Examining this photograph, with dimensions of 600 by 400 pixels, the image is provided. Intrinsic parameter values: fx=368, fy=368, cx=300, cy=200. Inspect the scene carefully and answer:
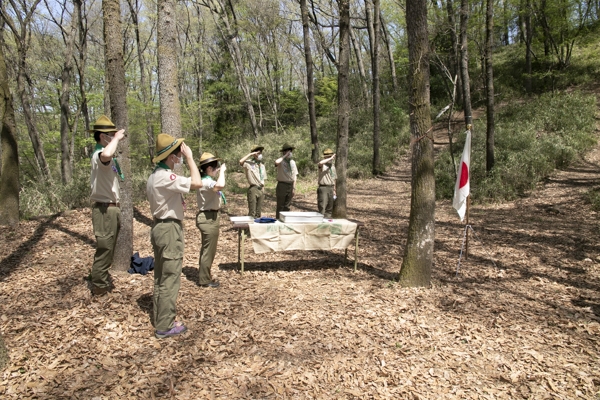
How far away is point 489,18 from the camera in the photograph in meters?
12.1

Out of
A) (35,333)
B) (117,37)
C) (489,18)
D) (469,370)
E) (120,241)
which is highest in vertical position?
(489,18)

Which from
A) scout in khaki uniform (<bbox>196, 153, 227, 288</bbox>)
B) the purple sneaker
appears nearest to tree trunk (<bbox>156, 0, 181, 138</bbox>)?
scout in khaki uniform (<bbox>196, 153, 227, 288</bbox>)

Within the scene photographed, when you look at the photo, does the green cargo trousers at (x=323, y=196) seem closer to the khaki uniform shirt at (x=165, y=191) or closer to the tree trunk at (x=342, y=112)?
the tree trunk at (x=342, y=112)

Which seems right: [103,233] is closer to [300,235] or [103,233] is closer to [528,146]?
[300,235]

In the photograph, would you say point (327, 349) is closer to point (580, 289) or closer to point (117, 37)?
point (580, 289)

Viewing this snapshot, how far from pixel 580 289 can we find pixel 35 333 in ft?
23.0

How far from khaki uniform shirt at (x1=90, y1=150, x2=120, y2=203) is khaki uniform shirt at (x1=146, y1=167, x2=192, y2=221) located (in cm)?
86

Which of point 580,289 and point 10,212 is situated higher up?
point 10,212

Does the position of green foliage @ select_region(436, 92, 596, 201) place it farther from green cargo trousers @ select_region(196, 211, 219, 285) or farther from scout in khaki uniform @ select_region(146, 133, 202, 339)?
scout in khaki uniform @ select_region(146, 133, 202, 339)

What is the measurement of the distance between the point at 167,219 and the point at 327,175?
19.6 feet

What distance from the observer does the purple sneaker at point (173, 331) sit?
12.9ft

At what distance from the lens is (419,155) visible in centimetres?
501

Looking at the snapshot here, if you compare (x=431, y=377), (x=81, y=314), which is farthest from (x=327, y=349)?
(x=81, y=314)

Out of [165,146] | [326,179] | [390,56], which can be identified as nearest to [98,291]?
[165,146]
